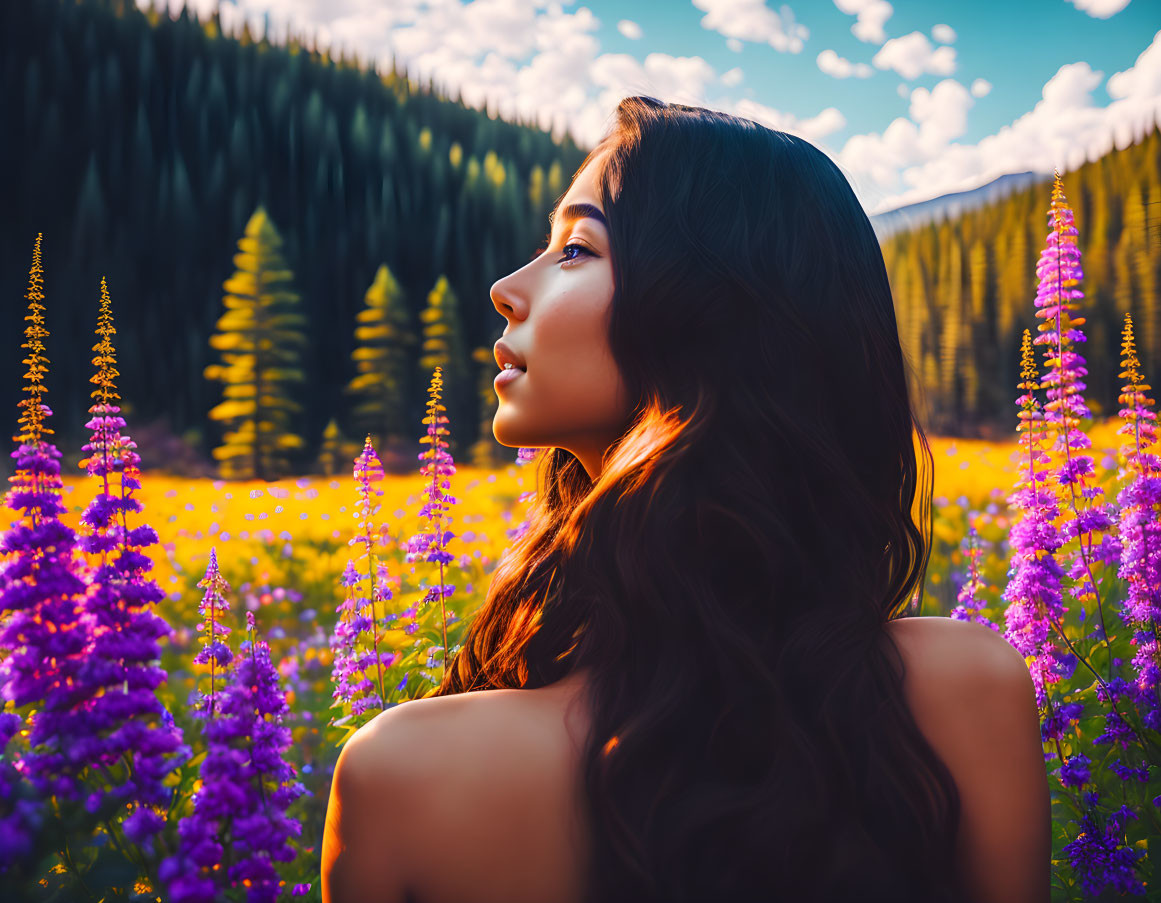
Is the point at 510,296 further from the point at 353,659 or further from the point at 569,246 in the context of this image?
the point at 353,659

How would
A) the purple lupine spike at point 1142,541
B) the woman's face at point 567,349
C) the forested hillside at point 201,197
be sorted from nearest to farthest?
1. the woman's face at point 567,349
2. the purple lupine spike at point 1142,541
3. the forested hillside at point 201,197

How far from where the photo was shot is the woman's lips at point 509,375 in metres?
1.50

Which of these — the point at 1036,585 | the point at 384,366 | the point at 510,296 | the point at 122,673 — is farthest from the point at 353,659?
the point at 384,366

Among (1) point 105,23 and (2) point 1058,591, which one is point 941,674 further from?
(1) point 105,23

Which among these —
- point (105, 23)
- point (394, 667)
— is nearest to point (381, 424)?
point (394, 667)

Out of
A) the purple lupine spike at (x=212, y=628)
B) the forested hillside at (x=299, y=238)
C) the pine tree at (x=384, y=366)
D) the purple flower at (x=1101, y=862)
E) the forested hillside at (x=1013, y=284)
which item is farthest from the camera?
the pine tree at (x=384, y=366)

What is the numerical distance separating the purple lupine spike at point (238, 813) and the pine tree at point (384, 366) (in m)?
4.73

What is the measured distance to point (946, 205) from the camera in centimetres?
648

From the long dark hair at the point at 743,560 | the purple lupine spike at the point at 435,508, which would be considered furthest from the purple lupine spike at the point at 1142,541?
the purple lupine spike at the point at 435,508

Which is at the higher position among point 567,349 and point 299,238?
point 299,238

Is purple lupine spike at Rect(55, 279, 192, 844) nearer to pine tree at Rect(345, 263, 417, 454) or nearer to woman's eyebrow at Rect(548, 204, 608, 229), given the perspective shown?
woman's eyebrow at Rect(548, 204, 608, 229)

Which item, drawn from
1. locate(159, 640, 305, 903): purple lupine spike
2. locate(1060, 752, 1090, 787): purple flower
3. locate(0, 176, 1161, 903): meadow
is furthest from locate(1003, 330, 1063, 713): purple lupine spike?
locate(159, 640, 305, 903): purple lupine spike

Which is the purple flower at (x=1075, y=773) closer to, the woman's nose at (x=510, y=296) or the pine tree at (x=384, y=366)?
the woman's nose at (x=510, y=296)

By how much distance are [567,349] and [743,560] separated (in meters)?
0.54
